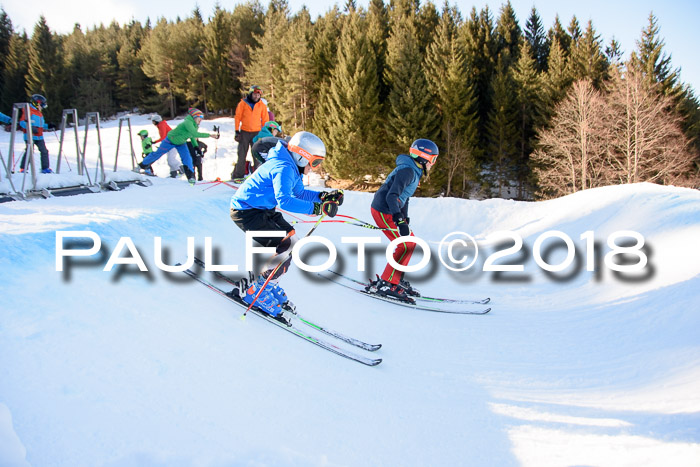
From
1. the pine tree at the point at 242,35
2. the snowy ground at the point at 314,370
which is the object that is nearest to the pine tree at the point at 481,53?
the pine tree at the point at 242,35

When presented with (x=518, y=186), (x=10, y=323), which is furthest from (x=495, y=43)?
(x=10, y=323)

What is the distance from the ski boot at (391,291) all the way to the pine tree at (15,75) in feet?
194

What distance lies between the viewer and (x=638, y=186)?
898 cm

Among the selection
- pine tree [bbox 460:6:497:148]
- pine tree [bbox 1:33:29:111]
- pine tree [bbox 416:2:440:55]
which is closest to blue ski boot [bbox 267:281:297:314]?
pine tree [bbox 460:6:497:148]

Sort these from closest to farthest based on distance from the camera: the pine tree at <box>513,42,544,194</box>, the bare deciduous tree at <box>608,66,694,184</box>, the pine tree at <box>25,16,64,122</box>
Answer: the bare deciduous tree at <box>608,66,694,184</box>, the pine tree at <box>513,42,544,194</box>, the pine tree at <box>25,16,64,122</box>

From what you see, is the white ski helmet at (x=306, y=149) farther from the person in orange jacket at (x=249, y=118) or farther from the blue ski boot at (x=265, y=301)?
the person in orange jacket at (x=249, y=118)

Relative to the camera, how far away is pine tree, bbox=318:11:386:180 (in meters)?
28.9

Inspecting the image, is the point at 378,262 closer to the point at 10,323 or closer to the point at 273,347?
the point at 273,347

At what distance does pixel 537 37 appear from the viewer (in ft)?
133

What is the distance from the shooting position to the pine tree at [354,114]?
28.9m

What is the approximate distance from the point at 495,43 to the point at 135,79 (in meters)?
43.9

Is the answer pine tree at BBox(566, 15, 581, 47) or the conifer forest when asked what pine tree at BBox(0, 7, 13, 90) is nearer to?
the conifer forest

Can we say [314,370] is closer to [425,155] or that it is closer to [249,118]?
[425,155]

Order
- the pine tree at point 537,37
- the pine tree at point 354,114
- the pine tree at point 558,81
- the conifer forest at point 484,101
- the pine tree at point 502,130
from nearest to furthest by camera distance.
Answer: the conifer forest at point 484,101 → the pine tree at point 354,114 → the pine tree at point 558,81 → the pine tree at point 502,130 → the pine tree at point 537,37
